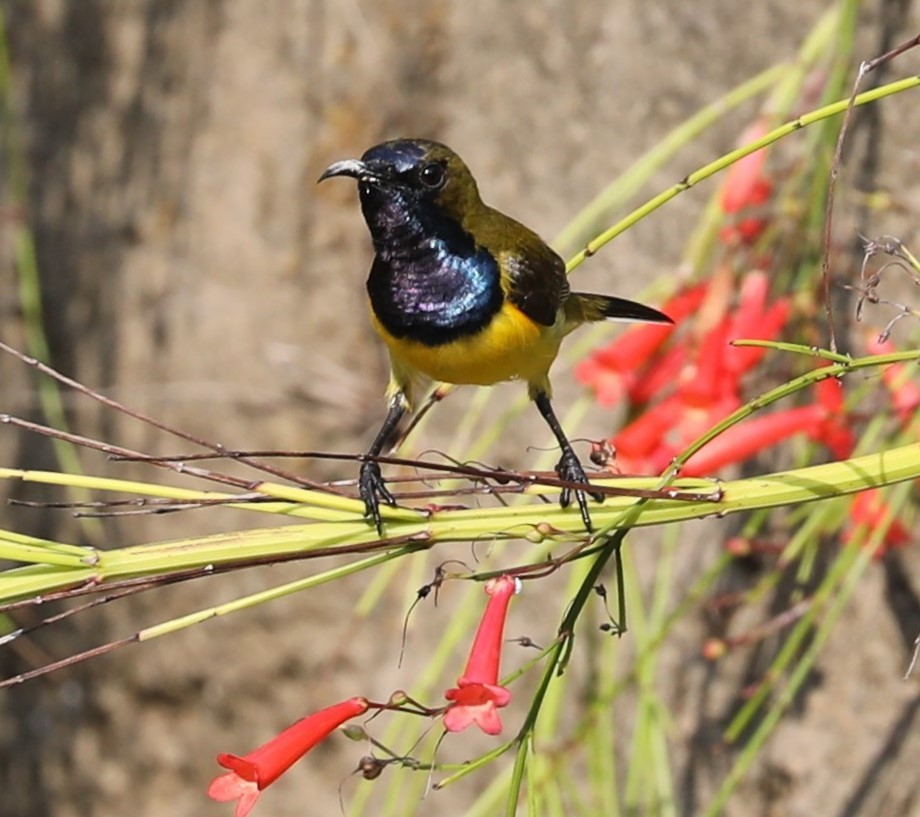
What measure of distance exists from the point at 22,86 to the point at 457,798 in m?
1.90

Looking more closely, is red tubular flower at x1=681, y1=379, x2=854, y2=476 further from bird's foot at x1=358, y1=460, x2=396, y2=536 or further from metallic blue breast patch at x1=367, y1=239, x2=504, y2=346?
bird's foot at x1=358, y1=460, x2=396, y2=536

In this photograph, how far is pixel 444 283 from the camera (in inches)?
61.3

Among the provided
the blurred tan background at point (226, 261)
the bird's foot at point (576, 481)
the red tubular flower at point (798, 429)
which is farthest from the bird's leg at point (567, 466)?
the blurred tan background at point (226, 261)

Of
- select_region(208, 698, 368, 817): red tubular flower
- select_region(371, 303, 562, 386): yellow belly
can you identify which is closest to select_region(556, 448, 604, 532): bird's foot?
select_region(371, 303, 562, 386): yellow belly

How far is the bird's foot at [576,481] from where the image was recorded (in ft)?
3.47

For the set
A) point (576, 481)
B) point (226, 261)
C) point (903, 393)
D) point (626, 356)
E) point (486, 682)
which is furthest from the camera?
point (226, 261)

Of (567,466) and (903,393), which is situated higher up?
(903,393)

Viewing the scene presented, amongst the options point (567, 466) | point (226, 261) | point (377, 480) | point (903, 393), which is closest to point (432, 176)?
point (567, 466)

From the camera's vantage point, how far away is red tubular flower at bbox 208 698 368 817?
1092 millimetres

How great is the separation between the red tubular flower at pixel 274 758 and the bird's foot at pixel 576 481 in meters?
0.23

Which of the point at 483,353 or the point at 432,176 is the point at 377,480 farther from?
the point at 432,176

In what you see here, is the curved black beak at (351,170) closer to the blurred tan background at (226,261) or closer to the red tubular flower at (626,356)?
the red tubular flower at (626,356)

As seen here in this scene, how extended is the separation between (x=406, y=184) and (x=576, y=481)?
17.4 inches

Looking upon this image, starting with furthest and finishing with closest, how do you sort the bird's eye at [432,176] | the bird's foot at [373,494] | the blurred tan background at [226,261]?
the blurred tan background at [226,261] → the bird's eye at [432,176] → the bird's foot at [373,494]
